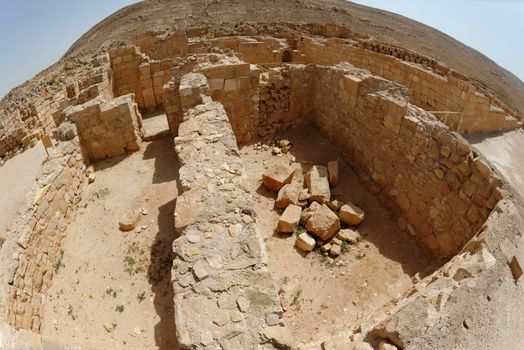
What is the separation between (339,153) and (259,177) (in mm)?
2005

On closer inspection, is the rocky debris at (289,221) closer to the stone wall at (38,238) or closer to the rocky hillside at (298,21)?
the stone wall at (38,238)

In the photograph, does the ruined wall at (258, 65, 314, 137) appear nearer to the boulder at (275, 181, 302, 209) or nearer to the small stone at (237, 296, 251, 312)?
the boulder at (275, 181, 302, 209)

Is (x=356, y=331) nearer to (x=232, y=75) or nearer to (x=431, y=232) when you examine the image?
(x=431, y=232)

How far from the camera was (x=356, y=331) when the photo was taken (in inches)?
133

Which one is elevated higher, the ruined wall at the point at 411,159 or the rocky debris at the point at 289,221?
the ruined wall at the point at 411,159

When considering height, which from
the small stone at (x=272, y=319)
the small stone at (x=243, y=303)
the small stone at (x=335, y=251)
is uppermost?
the small stone at (x=243, y=303)

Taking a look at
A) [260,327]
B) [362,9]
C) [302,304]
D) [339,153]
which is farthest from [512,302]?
[362,9]

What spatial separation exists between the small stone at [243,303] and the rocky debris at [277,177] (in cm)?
364

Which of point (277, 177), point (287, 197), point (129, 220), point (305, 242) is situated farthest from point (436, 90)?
point (129, 220)

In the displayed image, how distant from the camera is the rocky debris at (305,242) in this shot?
5528 mm

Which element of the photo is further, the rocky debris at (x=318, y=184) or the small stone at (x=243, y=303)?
the rocky debris at (x=318, y=184)

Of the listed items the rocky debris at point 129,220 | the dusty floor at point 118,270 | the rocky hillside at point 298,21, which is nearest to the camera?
the dusty floor at point 118,270

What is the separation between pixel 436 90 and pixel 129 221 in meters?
10.2

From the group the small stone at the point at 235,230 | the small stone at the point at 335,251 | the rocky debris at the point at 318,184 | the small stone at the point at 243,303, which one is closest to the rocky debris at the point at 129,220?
the small stone at the point at 235,230
